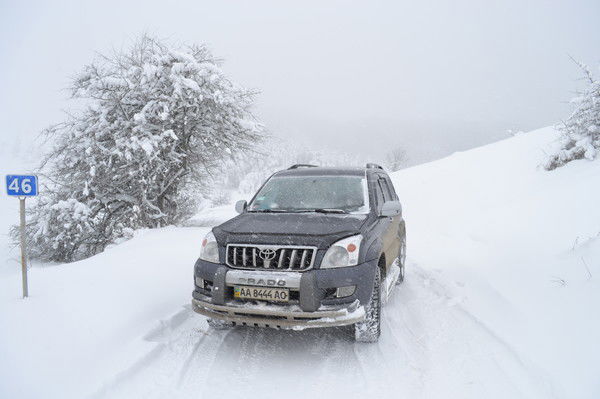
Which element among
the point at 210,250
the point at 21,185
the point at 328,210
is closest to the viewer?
→ the point at 210,250

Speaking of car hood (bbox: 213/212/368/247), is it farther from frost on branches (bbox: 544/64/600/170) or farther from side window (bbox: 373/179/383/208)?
frost on branches (bbox: 544/64/600/170)

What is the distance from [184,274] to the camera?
253 inches

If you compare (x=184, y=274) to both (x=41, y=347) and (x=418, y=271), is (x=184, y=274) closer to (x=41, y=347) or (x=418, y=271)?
(x=41, y=347)

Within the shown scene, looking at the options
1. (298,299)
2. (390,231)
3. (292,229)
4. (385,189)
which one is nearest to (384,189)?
(385,189)

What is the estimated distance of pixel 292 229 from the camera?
4.07 m

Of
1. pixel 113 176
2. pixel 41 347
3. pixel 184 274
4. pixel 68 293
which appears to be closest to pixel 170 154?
pixel 113 176

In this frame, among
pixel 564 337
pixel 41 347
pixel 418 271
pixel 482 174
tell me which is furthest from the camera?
pixel 482 174

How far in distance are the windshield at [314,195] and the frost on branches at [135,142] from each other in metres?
6.70

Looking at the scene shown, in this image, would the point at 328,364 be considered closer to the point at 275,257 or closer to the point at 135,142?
the point at 275,257

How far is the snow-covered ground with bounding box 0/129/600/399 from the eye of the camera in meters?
3.48

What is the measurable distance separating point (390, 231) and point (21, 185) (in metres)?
4.66

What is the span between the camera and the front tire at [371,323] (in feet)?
13.4

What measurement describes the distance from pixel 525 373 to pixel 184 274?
4788 mm

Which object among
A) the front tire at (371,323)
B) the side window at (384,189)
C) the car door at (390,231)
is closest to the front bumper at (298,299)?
the front tire at (371,323)
